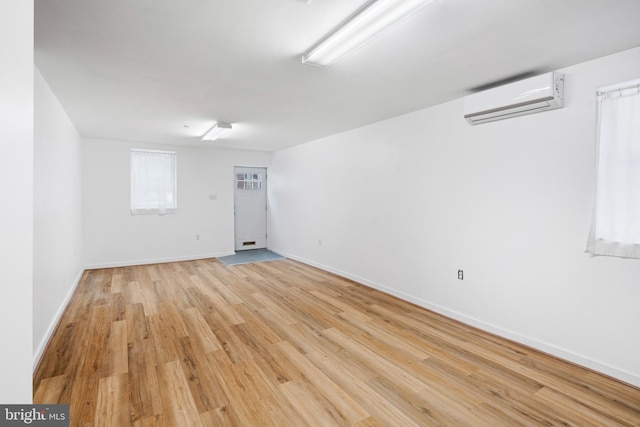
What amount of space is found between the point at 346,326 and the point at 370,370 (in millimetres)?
813

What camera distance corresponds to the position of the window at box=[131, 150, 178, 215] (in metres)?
5.93

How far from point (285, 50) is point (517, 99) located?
2.05 m

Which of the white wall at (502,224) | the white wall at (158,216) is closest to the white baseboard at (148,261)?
the white wall at (158,216)

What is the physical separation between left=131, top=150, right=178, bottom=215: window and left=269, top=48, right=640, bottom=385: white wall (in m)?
3.84

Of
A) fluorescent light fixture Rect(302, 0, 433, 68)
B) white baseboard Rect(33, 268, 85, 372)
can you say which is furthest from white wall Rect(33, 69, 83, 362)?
fluorescent light fixture Rect(302, 0, 433, 68)

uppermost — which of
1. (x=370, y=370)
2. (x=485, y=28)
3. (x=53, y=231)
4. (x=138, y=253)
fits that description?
(x=485, y=28)

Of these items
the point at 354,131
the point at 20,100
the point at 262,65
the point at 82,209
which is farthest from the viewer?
the point at 82,209

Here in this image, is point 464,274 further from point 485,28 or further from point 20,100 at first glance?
point 20,100

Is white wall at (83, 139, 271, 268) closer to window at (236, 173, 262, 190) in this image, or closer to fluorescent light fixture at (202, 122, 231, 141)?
window at (236, 173, 262, 190)

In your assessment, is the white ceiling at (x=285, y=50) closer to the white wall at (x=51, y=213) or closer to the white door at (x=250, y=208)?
the white wall at (x=51, y=213)

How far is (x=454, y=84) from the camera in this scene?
2.88 metres

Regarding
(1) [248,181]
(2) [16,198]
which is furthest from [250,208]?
(2) [16,198]

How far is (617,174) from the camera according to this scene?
7.41 feet

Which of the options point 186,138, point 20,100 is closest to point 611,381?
point 20,100
